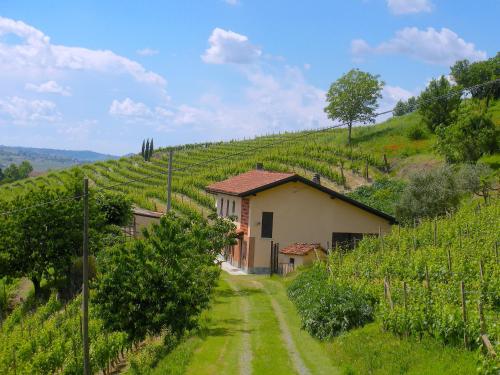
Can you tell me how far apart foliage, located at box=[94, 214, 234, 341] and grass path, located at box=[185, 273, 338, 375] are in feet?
4.20

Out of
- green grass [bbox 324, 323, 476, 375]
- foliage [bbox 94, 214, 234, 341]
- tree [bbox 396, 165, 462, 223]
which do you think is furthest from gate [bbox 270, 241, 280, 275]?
green grass [bbox 324, 323, 476, 375]

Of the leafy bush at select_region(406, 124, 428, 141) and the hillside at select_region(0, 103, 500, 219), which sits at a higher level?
the leafy bush at select_region(406, 124, 428, 141)

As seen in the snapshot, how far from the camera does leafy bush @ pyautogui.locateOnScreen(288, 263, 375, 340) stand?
18016 mm

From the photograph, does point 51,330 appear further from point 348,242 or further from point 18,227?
point 348,242

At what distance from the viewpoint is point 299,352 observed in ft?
55.4

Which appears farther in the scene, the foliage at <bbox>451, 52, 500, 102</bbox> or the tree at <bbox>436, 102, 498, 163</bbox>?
the foliage at <bbox>451, 52, 500, 102</bbox>

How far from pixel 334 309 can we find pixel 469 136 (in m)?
31.8

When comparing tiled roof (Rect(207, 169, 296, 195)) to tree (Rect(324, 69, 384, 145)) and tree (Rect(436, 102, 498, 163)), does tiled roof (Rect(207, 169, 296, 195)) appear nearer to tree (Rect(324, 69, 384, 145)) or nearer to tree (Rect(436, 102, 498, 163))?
tree (Rect(436, 102, 498, 163))

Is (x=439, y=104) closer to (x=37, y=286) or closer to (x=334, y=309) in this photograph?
(x=37, y=286)

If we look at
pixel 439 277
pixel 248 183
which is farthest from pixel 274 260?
pixel 439 277

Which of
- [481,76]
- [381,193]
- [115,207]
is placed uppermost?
[481,76]

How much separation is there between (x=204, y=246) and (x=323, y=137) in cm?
6721

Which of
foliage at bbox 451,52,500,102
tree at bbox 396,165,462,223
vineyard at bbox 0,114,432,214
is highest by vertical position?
foliage at bbox 451,52,500,102

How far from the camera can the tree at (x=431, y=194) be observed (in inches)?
1446
